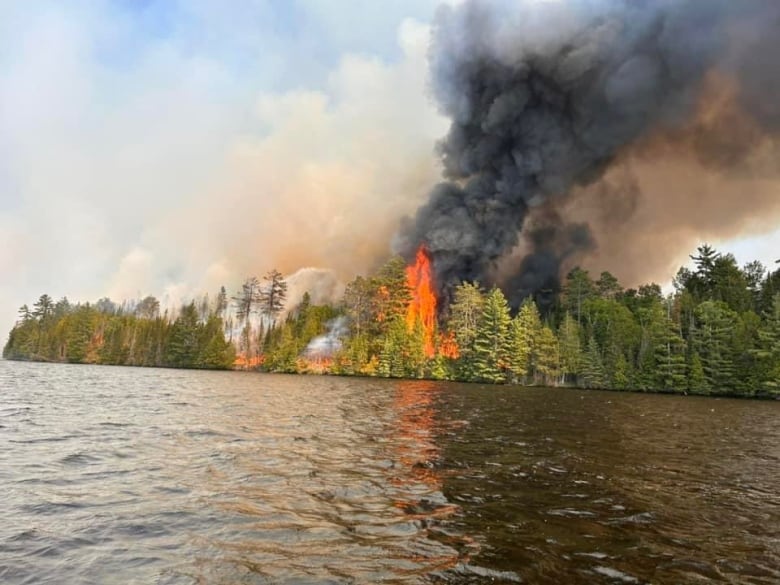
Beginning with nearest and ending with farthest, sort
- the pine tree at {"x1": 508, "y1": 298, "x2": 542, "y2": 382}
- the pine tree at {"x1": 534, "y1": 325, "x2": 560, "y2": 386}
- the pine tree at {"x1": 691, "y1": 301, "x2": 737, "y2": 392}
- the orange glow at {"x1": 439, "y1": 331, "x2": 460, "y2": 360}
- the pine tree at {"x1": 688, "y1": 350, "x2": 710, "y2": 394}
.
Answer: the pine tree at {"x1": 691, "y1": 301, "x2": 737, "y2": 392} < the pine tree at {"x1": 688, "y1": 350, "x2": 710, "y2": 394} < the pine tree at {"x1": 534, "y1": 325, "x2": 560, "y2": 386} < the pine tree at {"x1": 508, "y1": 298, "x2": 542, "y2": 382} < the orange glow at {"x1": 439, "y1": 331, "x2": 460, "y2": 360}

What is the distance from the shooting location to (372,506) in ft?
37.0

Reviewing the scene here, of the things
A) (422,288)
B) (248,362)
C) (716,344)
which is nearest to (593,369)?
(716,344)

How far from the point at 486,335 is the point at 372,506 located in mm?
94954

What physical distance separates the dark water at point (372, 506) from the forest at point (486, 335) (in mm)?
70025

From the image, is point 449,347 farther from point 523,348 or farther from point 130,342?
point 130,342

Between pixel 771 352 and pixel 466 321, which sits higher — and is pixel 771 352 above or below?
below

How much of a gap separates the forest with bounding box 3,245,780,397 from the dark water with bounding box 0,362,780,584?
70025mm

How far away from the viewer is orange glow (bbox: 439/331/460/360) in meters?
113

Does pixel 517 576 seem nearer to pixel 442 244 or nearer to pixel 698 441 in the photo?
pixel 698 441

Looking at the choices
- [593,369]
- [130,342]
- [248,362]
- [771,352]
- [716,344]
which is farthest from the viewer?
[130,342]

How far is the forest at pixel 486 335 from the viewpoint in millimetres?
83312

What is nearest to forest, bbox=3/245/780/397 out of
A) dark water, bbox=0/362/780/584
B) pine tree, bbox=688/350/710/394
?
pine tree, bbox=688/350/710/394

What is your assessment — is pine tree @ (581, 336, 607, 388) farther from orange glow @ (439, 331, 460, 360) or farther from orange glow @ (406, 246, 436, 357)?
orange glow @ (406, 246, 436, 357)

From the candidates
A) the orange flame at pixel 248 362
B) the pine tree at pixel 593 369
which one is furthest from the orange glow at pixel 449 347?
the orange flame at pixel 248 362
